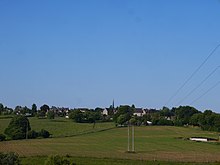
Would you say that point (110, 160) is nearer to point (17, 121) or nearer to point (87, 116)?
point (17, 121)

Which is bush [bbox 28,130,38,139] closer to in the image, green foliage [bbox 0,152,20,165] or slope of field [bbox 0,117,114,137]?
slope of field [bbox 0,117,114,137]

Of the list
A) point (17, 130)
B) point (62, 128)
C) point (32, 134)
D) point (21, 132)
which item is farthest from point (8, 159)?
point (62, 128)

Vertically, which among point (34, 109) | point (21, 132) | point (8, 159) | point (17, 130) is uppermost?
point (34, 109)

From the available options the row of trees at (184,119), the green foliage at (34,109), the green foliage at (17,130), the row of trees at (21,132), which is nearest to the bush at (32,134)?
the row of trees at (21,132)

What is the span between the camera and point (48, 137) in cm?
8969

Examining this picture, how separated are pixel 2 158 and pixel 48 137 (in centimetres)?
5644

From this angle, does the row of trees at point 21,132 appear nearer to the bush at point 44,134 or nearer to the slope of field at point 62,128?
the bush at point 44,134

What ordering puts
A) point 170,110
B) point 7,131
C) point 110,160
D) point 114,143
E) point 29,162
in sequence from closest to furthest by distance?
point 29,162 → point 110,160 → point 114,143 → point 7,131 → point 170,110

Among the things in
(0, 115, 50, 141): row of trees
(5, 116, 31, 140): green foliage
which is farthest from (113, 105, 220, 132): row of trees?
(5, 116, 31, 140): green foliage

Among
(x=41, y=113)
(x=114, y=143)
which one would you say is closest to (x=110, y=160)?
(x=114, y=143)

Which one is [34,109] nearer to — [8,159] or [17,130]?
[17,130]

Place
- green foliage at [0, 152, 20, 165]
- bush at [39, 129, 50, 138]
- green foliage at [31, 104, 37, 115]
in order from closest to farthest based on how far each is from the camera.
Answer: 1. green foliage at [0, 152, 20, 165]
2. bush at [39, 129, 50, 138]
3. green foliage at [31, 104, 37, 115]

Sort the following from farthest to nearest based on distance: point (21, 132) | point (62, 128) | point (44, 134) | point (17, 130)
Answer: point (62, 128), point (44, 134), point (21, 132), point (17, 130)

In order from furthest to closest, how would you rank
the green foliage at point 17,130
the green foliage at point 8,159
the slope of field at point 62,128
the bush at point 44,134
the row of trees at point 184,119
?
the row of trees at point 184,119, the slope of field at point 62,128, the bush at point 44,134, the green foliage at point 17,130, the green foliage at point 8,159
